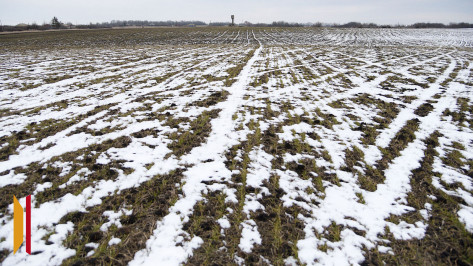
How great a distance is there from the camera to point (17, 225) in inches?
112

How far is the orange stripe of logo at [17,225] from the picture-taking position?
102 inches

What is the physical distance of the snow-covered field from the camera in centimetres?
264

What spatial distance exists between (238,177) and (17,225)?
123 inches

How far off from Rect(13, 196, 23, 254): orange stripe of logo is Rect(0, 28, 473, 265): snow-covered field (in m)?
0.07

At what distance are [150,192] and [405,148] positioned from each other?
5363mm

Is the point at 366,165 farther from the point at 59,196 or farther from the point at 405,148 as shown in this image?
the point at 59,196

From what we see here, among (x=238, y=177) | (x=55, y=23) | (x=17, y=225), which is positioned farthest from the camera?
(x=55, y=23)

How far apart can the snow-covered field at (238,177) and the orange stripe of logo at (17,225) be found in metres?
0.07

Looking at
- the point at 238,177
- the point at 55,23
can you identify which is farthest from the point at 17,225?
the point at 55,23

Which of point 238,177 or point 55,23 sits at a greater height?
point 55,23

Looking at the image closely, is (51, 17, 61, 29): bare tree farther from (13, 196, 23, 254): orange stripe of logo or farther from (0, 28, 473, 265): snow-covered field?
(13, 196, 23, 254): orange stripe of logo

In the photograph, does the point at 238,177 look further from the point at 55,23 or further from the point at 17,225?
the point at 55,23

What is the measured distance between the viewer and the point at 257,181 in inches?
150

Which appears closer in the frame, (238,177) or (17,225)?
(17,225)
